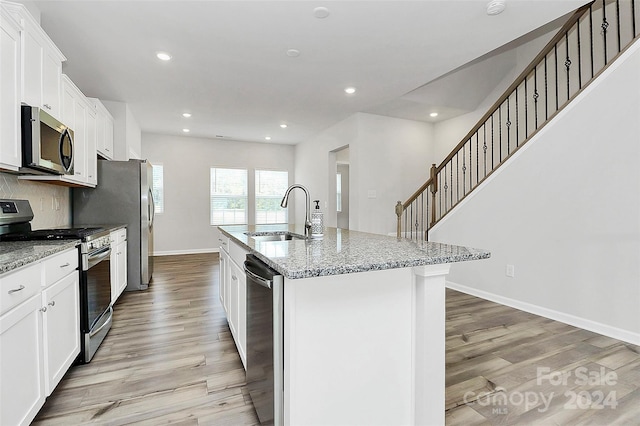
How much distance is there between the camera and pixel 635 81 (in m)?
2.46

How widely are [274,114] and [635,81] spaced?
170 inches

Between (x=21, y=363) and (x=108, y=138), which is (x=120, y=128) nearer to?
(x=108, y=138)

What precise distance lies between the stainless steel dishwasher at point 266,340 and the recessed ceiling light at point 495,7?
2574 millimetres

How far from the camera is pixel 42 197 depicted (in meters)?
2.99

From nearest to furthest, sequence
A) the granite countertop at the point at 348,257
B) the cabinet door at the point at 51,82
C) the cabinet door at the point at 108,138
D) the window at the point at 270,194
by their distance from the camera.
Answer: the granite countertop at the point at 348,257 < the cabinet door at the point at 51,82 < the cabinet door at the point at 108,138 < the window at the point at 270,194

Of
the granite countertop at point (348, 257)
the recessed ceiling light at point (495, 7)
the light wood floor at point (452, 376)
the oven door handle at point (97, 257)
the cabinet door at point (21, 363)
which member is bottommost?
the light wood floor at point (452, 376)

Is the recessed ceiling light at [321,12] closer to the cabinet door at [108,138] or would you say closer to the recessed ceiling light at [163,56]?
the recessed ceiling light at [163,56]

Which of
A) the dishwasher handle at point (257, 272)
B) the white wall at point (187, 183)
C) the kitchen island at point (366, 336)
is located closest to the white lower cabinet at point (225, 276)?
the dishwasher handle at point (257, 272)

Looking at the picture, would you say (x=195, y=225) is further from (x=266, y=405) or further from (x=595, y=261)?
(x=595, y=261)

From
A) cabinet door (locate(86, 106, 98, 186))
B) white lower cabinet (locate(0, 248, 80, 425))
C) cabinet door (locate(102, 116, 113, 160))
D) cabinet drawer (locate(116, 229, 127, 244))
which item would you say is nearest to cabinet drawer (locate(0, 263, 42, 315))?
white lower cabinet (locate(0, 248, 80, 425))

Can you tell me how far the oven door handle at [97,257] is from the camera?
226 cm

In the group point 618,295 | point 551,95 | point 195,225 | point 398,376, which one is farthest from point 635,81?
point 195,225

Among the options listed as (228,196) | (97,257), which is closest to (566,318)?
(97,257)

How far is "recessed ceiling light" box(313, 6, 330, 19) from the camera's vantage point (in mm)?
2411
